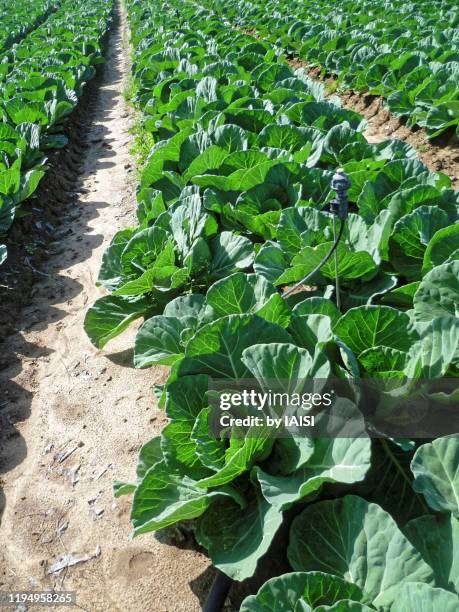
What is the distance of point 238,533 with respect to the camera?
2.00 meters

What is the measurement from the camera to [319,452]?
6.23ft

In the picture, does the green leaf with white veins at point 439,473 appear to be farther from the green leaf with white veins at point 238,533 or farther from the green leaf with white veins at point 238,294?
the green leaf with white veins at point 238,294

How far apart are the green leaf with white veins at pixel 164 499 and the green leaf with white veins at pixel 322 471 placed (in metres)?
0.22

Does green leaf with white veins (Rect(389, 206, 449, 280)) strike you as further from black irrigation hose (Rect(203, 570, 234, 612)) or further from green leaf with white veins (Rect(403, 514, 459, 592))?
black irrigation hose (Rect(203, 570, 234, 612))

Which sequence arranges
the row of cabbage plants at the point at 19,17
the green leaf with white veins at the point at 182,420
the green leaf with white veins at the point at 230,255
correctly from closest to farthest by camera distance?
the green leaf with white veins at the point at 182,420
the green leaf with white veins at the point at 230,255
the row of cabbage plants at the point at 19,17

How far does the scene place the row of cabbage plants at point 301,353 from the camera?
5.53 ft

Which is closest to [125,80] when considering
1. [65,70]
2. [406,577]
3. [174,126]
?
[65,70]

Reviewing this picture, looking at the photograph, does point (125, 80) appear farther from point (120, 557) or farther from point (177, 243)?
point (120, 557)

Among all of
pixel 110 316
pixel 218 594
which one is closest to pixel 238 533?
pixel 218 594

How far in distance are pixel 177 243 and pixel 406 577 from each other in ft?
7.71

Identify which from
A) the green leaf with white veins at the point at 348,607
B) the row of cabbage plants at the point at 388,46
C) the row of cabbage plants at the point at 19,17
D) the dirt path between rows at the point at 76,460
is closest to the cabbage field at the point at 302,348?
the green leaf with white veins at the point at 348,607

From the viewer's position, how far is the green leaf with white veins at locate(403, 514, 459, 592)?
1586mm

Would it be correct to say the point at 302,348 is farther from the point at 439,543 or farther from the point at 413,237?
the point at 413,237

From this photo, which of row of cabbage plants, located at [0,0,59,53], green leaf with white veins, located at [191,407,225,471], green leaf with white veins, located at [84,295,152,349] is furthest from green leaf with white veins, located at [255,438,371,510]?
row of cabbage plants, located at [0,0,59,53]
